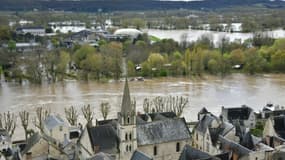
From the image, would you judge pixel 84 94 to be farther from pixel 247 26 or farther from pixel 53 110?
pixel 247 26

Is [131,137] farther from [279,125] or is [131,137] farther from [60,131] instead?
[279,125]

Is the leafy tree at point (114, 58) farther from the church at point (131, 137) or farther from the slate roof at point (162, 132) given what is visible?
the church at point (131, 137)

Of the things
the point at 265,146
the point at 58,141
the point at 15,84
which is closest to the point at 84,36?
the point at 15,84

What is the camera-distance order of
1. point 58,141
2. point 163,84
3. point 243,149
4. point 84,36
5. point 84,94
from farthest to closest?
point 84,36
point 163,84
point 84,94
point 58,141
point 243,149

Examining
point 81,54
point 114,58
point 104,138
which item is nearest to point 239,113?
point 104,138

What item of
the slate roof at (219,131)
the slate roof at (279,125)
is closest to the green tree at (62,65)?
the slate roof at (219,131)

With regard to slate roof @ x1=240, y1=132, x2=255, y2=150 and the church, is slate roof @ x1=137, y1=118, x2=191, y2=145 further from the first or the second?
slate roof @ x1=240, y1=132, x2=255, y2=150
